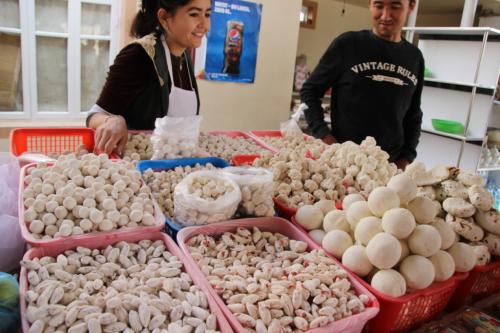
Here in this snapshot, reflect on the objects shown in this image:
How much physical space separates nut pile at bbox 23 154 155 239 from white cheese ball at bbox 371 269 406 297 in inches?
21.2

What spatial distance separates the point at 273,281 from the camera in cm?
81

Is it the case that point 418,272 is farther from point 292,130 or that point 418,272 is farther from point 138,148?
point 292,130

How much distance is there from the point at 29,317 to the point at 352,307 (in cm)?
58

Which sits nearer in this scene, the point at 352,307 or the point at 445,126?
the point at 352,307

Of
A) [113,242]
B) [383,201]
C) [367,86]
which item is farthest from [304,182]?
[367,86]

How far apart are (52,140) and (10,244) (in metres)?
0.82

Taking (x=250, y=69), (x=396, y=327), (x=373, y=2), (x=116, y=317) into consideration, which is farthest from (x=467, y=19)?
(x=116, y=317)

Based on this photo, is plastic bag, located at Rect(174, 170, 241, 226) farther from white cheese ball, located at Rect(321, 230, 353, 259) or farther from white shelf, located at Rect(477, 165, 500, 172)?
white shelf, located at Rect(477, 165, 500, 172)

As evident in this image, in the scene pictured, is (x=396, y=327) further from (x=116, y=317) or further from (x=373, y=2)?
(x=373, y=2)

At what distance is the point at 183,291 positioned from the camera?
2.58 ft

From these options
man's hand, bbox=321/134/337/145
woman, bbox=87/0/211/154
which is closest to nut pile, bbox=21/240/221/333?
woman, bbox=87/0/211/154

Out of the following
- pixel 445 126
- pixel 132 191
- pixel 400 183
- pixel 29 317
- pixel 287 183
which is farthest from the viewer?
pixel 445 126

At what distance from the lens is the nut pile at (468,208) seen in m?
1.03

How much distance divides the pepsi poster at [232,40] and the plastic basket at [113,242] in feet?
9.84
